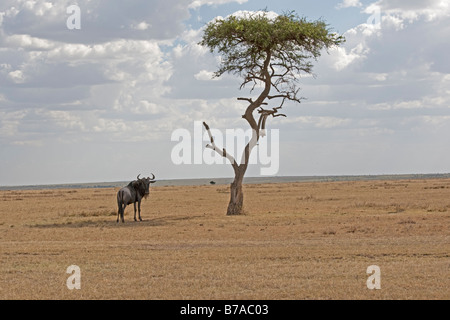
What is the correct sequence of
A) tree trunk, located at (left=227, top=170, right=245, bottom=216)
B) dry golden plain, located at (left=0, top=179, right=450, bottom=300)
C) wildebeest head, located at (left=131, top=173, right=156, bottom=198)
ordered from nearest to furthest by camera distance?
dry golden plain, located at (left=0, top=179, right=450, bottom=300)
wildebeest head, located at (left=131, top=173, right=156, bottom=198)
tree trunk, located at (left=227, top=170, right=245, bottom=216)

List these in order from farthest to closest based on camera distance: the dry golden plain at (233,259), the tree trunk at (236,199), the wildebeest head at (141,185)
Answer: the tree trunk at (236,199)
the wildebeest head at (141,185)
the dry golden plain at (233,259)

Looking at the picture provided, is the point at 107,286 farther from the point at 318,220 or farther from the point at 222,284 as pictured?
the point at 318,220

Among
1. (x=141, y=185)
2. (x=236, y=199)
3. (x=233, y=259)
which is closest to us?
(x=233, y=259)

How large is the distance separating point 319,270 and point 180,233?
1091 centimetres

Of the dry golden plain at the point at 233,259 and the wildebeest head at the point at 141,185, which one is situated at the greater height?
the wildebeest head at the point at 141,185

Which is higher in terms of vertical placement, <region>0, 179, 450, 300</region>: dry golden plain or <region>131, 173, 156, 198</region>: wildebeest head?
<region>131, 173, 156, 198</region>: wildebeest head

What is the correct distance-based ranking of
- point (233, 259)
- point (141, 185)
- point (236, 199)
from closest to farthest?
point (233, 259), point (141, 185), point (236, 199)

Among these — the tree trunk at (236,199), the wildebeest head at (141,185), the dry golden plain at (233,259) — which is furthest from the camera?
the tree trunk at (236,199)

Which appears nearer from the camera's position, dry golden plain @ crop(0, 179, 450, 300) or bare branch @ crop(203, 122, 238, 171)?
dry golden plain @ crop(0, 179, 450, 300)

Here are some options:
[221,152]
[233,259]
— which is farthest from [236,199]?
[233,259]

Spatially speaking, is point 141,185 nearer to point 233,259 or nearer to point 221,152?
point 221,152

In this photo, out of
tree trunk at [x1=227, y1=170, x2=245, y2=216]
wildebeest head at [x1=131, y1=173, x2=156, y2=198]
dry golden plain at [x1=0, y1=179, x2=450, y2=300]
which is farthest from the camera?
tree trunk at [x1=227, y1=170, x2=245, y2=216]

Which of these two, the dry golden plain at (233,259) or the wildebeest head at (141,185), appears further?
the wildebeest head at (141,185)

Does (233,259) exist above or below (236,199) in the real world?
below
